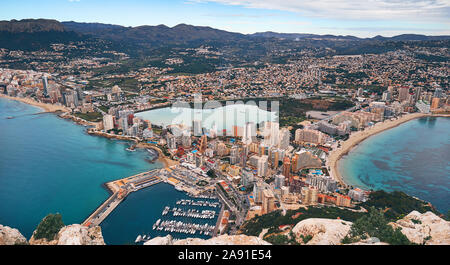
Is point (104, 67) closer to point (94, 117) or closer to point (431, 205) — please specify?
point (94, 117)

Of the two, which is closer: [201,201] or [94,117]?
[201,201]

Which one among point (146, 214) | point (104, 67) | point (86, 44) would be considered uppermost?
point (86, 44)

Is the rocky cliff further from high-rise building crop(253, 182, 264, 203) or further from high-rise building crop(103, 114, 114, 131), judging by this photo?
high-rise building crop(103, 114, 114, 131)

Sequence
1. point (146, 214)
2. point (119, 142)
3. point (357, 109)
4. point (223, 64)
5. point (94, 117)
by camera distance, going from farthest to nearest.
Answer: point (223, 64), point (357, 109), point (94, 117), point (119, 142), point (146, 214)

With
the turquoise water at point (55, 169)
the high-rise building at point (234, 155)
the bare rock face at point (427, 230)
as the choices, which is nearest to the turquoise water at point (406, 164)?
the high-rise building at point (234, 155)

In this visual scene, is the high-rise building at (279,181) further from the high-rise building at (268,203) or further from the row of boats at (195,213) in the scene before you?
the row of boats at (195,213)

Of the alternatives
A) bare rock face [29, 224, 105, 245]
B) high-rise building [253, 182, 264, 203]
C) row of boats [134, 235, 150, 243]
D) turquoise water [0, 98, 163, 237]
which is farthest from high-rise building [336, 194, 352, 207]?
bare rock face [29, 224, 105, 245]
